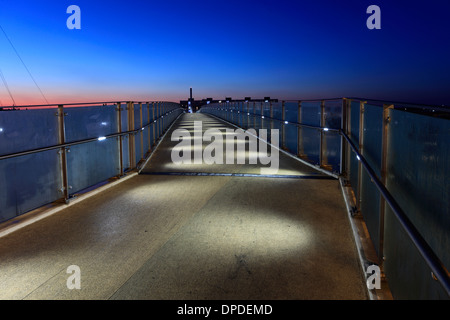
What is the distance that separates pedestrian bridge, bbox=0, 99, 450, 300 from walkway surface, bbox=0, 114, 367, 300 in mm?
18

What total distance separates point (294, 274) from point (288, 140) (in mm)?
8603

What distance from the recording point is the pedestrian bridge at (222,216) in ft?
8.09

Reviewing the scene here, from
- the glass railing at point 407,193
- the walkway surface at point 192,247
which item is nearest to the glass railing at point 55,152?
the walkway surface at point 192,247

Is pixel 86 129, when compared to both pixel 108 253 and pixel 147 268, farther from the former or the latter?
pixel 147 268

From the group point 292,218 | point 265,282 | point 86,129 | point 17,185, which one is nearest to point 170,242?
point 265,282

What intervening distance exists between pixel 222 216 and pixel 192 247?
3.95 ft

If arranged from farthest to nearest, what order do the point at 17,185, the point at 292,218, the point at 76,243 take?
the point at 292,218 < the point at 17,185 < the point at 76,243

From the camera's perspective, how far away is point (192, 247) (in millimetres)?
4188

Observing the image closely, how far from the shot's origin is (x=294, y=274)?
11.5 feet
